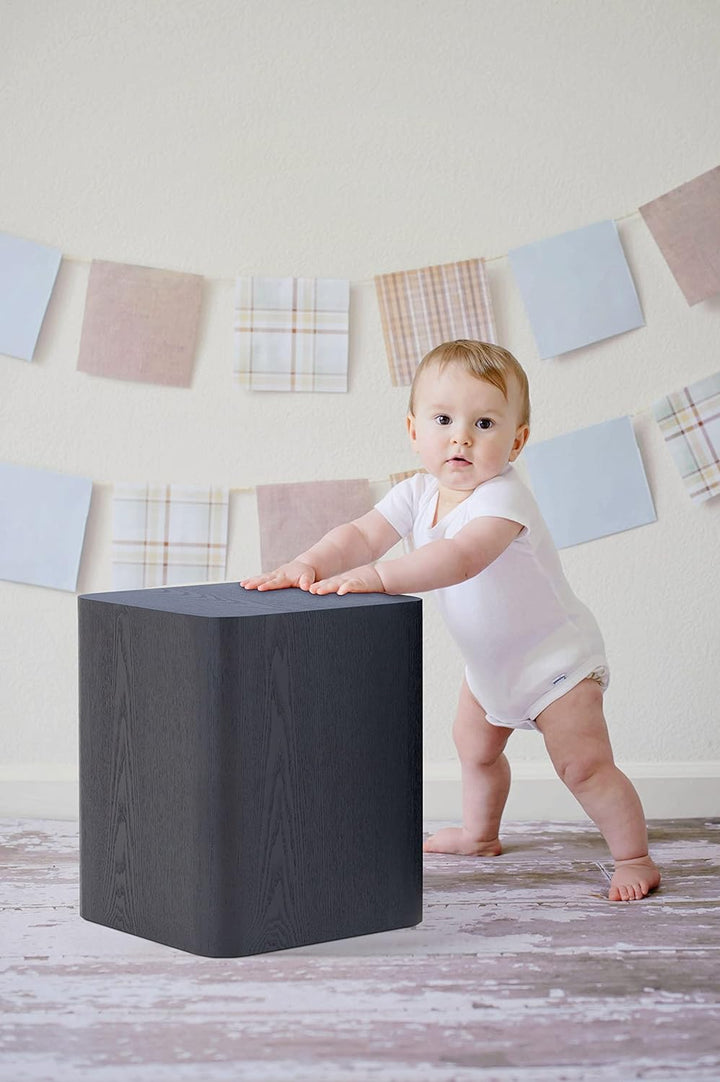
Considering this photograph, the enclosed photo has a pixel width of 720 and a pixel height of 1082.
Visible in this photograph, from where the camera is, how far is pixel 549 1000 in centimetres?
111

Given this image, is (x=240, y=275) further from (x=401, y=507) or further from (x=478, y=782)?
(x=478, y=782)

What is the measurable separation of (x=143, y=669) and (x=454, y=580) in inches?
13.9

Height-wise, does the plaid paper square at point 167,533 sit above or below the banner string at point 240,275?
below

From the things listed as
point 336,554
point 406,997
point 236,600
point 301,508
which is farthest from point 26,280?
point 406,997

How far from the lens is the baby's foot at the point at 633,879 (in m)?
1.42

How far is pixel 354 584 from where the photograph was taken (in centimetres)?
129

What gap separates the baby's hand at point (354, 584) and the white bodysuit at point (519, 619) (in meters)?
0.14

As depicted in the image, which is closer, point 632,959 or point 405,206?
point 632,959

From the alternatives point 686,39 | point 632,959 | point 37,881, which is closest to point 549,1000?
point 632,959

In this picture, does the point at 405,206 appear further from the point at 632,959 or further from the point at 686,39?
the point at 632,959

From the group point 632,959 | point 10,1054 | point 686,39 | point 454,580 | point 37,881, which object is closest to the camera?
point 10,1054

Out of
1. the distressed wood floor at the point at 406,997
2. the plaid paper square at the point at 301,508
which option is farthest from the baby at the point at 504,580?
the plaid paper square at the point at 301,508

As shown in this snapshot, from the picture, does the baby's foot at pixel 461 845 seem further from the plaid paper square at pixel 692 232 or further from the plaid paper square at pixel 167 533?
the plaid paper square at pixel 692 232

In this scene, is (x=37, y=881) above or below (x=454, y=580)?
below
